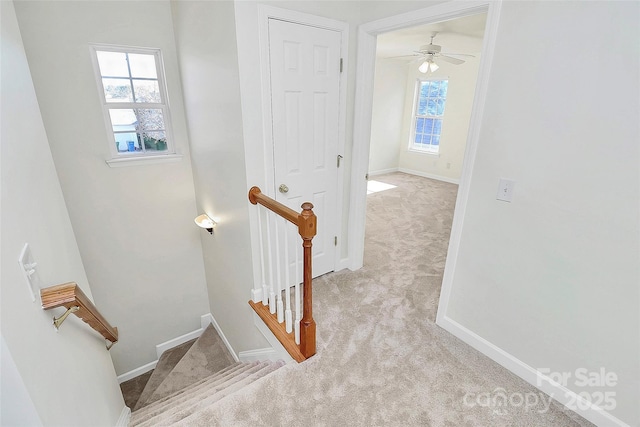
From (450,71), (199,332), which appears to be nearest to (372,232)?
(199,332)

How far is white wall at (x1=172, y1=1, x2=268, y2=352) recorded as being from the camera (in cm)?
204

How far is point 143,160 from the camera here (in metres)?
3.00

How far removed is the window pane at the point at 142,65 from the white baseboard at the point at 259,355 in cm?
272

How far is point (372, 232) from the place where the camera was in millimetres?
3865

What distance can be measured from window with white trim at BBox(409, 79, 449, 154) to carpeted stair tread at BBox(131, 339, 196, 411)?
584 centimetres

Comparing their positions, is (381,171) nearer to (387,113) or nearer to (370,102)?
(387,113)

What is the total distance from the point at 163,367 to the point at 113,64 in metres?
3.22

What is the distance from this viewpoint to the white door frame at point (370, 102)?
5.27 feet

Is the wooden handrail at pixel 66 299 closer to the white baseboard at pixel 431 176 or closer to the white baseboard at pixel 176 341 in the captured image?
the white baseboard at pixel 176 341

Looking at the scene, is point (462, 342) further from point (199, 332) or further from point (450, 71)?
point (450, 71)

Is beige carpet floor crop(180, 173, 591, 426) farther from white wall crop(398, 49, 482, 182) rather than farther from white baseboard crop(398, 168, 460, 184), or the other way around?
white wall crop(398, 49, 482, 182)

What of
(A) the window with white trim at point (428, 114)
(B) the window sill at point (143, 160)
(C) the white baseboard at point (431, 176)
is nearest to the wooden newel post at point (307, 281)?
(B) the window sill at point (143, 160)

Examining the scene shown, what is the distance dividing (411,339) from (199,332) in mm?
2913

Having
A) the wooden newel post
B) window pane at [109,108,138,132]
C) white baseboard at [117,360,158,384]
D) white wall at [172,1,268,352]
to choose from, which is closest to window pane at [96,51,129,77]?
window pane at [109,108,138,132]
